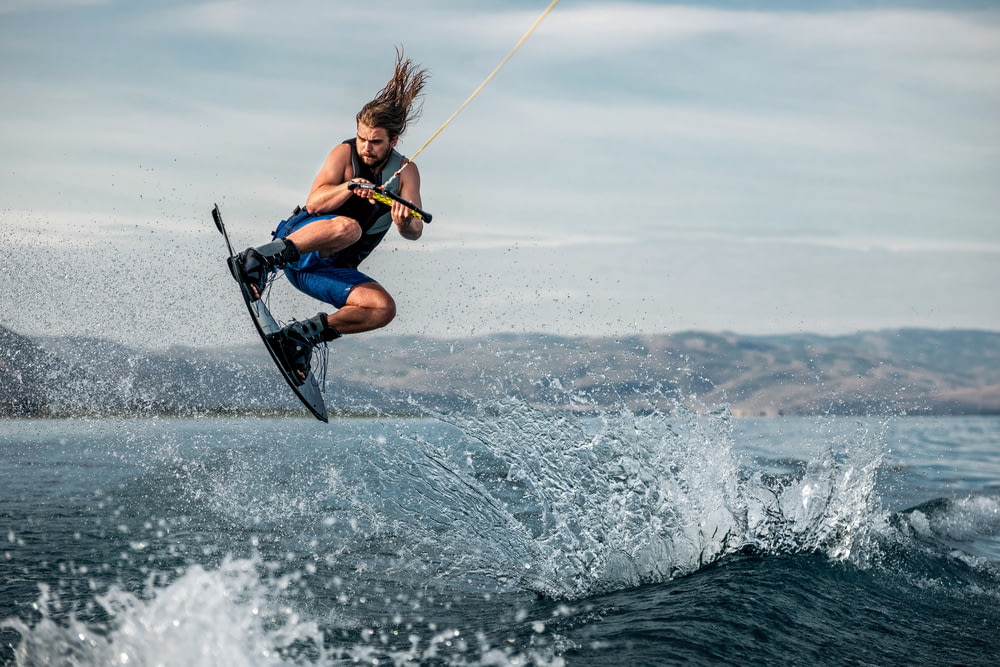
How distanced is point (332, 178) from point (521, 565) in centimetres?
352

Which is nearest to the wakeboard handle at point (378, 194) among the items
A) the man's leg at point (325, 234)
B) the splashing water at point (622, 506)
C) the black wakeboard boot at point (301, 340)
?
the man's leg at point (325, 234)

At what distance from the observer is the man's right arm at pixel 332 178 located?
693 cm

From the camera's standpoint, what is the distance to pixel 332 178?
274 inches

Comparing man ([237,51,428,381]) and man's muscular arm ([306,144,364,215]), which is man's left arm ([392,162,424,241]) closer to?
man ([237,51,428,381])

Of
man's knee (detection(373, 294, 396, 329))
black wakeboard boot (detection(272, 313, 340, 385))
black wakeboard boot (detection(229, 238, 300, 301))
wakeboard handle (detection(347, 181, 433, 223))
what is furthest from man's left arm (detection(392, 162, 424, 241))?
black wakeboard boot (detection(272, 313, 340, 385))

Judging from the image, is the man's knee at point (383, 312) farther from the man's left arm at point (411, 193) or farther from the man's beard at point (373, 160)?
the man's beard at point (373, 160)

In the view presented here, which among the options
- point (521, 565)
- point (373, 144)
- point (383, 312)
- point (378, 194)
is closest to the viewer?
point (378, 194)

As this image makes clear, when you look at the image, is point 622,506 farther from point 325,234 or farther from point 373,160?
point 373,160

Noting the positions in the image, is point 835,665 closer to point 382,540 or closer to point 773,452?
point 382,540

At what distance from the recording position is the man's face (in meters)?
6.92

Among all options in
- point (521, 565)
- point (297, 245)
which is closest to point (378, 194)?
point (297, 245)

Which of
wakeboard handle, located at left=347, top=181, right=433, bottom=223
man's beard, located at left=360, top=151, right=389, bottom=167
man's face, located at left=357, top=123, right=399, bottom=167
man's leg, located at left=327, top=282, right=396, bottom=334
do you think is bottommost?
man's leg, located at left=327, top=282, right=396, bottom=334

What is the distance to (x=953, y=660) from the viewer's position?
5.65m

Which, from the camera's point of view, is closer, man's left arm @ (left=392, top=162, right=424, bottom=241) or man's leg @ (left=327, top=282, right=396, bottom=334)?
man's left arm @ (left=392, top=162, right=424, bottom=241)
